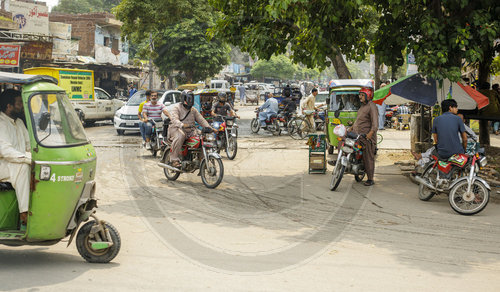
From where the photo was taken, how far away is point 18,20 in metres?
37.2

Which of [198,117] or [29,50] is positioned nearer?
[198,117]

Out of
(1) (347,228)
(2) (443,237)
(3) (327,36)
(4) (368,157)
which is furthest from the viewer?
(3) (327,36)

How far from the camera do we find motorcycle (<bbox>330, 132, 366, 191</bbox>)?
11.1 m

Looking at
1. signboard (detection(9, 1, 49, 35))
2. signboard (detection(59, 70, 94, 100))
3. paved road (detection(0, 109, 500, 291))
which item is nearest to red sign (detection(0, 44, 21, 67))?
signboard (detection(59, 70, 94, 100))

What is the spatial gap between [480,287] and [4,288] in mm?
4453

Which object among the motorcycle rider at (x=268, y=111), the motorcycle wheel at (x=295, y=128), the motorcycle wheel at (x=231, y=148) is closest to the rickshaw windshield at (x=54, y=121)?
the motorcycle wheel at (x=231, y=148)

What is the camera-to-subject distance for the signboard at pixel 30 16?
37.0 metres

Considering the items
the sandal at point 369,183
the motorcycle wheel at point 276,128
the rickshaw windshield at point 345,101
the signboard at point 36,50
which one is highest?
the signboard at point 36,50

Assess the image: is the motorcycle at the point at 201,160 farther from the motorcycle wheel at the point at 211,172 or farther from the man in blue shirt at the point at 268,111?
the man in blue shirt at the point at 268,111

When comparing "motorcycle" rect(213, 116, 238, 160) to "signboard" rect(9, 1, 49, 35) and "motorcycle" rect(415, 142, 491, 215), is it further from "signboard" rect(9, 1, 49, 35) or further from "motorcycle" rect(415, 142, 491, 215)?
"signboard" rect(9, 1, 49, 35)

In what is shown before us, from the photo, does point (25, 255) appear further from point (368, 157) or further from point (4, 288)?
point (368, 157)

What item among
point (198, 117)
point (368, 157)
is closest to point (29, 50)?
point (198, 117)

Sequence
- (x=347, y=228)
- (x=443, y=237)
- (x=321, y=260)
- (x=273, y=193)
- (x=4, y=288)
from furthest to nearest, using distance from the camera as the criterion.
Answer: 1. (x=273, y=193)
2. (x=347, y=228)
3. (x=443, y=237)
4. (x=321, y=260)
5. (x=4, y=288)

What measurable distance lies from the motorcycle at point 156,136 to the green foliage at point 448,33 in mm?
6573
